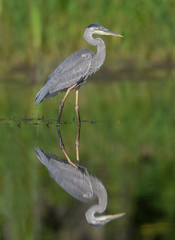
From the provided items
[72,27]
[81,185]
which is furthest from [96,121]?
[72,27]

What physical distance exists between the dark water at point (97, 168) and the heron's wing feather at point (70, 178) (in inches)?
2.7

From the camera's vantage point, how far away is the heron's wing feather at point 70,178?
464 cm

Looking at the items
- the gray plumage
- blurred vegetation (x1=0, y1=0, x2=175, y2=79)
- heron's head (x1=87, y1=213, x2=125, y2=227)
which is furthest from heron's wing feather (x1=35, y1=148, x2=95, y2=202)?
blurred vegetation (x1=0, y1=0, x2=175, y2=79)

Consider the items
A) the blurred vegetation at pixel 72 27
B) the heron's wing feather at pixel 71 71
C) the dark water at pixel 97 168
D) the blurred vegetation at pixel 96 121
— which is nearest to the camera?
the dark water at pixel 97 168

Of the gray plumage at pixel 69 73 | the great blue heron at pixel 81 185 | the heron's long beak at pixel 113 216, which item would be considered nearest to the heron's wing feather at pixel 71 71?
the gray plumage at pixel 69 73

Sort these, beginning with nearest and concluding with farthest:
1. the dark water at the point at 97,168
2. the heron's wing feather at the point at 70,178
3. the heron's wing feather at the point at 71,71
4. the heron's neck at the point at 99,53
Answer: the dark water at the point at 97,168
the heron's wing feather at the point at 70,178
the heron's wing feather at the point at 71,71
the heron's neck at the point at 99,53

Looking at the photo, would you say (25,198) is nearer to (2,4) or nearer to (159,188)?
(159,188)

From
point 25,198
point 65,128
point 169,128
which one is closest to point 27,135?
point 65,128

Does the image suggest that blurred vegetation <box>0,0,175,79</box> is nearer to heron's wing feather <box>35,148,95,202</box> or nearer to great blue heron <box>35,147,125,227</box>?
heron's wing feather <box>35,148,95,202</box>

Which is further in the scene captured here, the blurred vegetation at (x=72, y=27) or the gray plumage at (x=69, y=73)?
the blurred vegetation at (x=72, y=27)

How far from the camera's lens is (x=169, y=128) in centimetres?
793

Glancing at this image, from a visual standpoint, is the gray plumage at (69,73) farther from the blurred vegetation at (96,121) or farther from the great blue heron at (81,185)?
the great blue heron at (81,185)

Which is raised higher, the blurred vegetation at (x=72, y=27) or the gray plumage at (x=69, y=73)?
the blurred vegetation at (x=72, y=27)

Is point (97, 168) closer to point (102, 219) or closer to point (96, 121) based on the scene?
point (102, 219)
